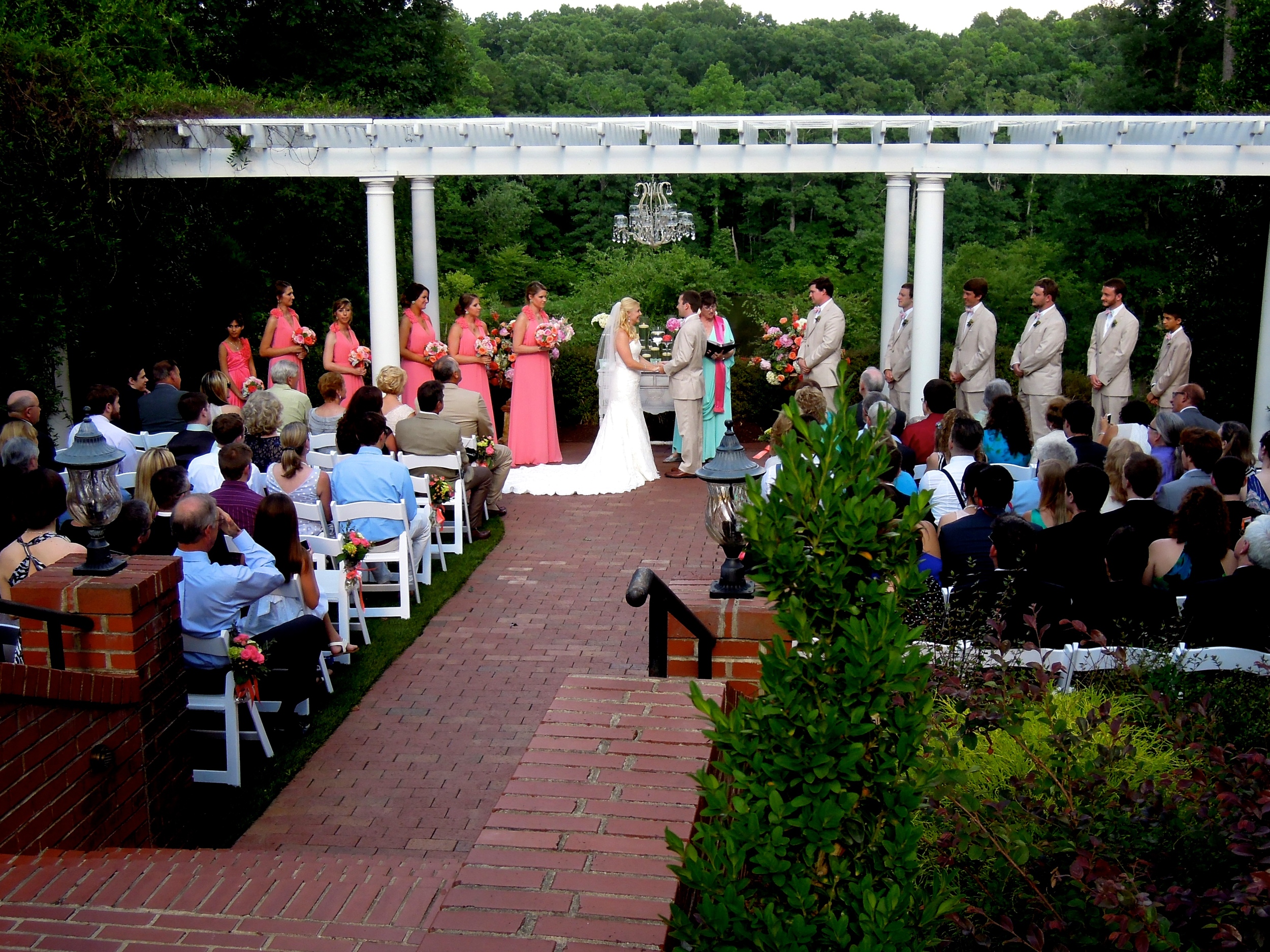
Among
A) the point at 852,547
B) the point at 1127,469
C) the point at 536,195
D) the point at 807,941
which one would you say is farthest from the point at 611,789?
the point at 536,195

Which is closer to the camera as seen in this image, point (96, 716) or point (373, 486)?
point (96, 716)

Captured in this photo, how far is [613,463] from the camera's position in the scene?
42.4ft

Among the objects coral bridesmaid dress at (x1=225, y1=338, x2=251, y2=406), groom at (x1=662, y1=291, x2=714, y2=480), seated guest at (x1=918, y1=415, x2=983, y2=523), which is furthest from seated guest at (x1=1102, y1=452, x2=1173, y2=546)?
coral bridesmaid dress at (x1=225, y1=338, x2=251, y2=406)

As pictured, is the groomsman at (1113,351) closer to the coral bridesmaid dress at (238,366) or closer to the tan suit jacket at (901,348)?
the tan suit jacket at (901,348)

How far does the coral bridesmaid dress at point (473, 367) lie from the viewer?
1319cm

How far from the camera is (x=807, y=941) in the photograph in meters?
2.91

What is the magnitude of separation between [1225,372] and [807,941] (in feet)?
46.9

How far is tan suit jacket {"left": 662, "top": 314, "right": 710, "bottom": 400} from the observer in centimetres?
1291

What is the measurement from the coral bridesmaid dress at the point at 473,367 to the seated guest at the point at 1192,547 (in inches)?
312

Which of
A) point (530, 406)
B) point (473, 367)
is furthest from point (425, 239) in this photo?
point (530, 406)

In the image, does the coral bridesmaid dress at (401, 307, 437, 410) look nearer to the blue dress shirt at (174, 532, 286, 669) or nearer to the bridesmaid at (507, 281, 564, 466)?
the bridesmaid at (507, 281, 564, 466)

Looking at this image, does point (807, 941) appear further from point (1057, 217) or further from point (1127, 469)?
point (1057, 217)

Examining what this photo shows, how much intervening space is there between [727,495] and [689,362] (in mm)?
8016

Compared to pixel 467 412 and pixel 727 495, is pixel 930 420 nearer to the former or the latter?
pixel 467 412
